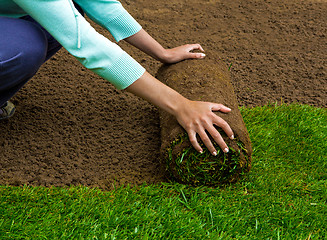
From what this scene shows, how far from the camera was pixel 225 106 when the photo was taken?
2289mm

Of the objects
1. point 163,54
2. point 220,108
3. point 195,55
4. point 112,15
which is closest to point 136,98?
point 163,54

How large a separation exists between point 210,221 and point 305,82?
1.81 metres

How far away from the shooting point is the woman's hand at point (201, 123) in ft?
6.63

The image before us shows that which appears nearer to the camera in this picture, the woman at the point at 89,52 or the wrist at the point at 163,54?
the woman at the point at 89,52

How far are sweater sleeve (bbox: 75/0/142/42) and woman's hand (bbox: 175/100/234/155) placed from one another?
0.82 meters

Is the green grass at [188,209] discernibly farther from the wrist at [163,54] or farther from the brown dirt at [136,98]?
the wrist at [163,54]

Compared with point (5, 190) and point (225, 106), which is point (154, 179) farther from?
point (5, 190)

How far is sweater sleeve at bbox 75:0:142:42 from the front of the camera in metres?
2.47

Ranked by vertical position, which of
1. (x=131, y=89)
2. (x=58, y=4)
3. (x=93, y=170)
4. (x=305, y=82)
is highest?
(x=58, y=4)

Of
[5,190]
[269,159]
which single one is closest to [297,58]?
[269,159]

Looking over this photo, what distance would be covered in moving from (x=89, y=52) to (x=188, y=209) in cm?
100

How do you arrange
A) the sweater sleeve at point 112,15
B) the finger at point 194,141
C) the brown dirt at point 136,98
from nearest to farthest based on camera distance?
1. the finger at point 194,141
2. the brown dirt at point 136,98
3. the sweater sleeve at point 112,15

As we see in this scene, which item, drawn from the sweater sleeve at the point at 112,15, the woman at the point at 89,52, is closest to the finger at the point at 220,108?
the woman at the point at 89,52

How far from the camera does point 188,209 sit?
2107 mm
